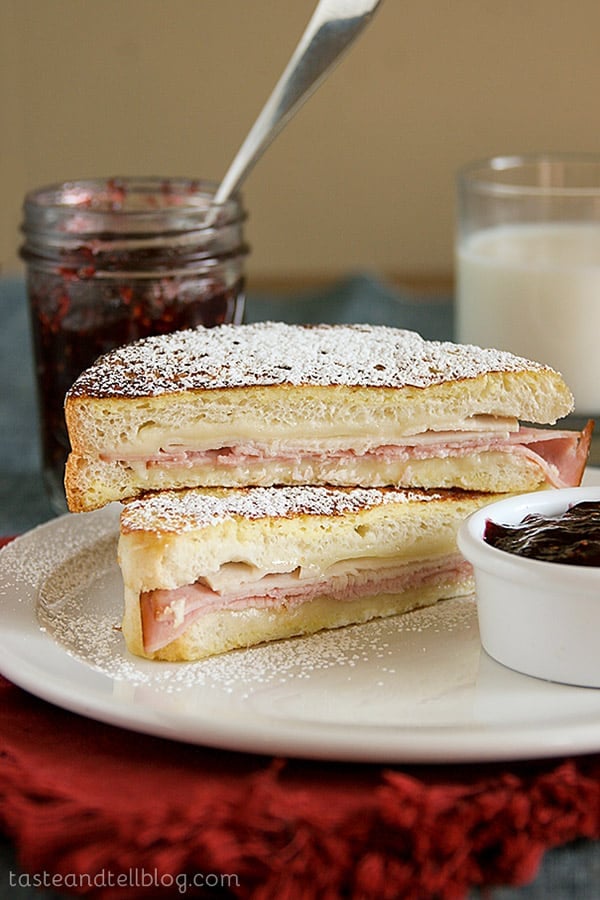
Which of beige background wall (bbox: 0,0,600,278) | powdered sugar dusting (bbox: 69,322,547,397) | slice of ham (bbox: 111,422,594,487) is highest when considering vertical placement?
beige background wall (bbox: 0,0,600,278)

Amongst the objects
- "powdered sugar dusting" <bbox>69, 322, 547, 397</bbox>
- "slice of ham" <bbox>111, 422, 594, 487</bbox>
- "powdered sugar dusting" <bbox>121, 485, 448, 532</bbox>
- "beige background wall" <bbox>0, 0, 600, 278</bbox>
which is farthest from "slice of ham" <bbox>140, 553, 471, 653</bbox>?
"beige background wall" <bbox>0, 0, 600, 278</bbox>

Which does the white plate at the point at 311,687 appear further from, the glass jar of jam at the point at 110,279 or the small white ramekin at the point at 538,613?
the glass jar of jam at the point at 110,279

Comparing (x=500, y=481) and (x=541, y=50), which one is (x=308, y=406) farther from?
(x=541, y=50)

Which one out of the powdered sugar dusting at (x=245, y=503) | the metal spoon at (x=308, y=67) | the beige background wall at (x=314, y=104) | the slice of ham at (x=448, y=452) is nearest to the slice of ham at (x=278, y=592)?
the powdered sugar dusting at (x=245, y=503)

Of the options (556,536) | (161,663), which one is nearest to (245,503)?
(161,663)

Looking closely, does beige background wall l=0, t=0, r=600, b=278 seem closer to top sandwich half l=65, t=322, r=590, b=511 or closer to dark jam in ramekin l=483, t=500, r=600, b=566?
top sandwich half l=65, t=322, r=590, b=511
